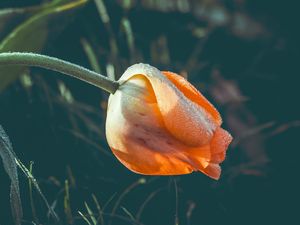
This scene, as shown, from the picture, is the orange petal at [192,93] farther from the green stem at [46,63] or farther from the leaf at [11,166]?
the leaf at [11,166]

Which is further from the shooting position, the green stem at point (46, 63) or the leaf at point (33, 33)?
the leaf at point (33, 33)

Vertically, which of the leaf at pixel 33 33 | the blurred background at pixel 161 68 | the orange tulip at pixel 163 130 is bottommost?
the blurred background at pixel 161 68

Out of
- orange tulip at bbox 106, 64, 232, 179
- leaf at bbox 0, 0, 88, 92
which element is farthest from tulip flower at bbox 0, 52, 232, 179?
leaf at bbox 0, 0, 88, 92

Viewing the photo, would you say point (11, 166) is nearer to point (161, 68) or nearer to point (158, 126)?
point (158, 126)

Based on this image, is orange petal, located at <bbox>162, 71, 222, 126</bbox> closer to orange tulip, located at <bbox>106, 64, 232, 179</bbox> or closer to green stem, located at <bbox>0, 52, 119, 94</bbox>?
orange tulip, located at <bbox>106, 64, 232, 179</bbox>

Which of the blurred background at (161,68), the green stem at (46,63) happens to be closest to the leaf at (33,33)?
the blurred background at (161,68)

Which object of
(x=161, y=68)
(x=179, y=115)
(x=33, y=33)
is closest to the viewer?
(x=179, y=115)

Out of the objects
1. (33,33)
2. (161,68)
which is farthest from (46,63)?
(161,68)
